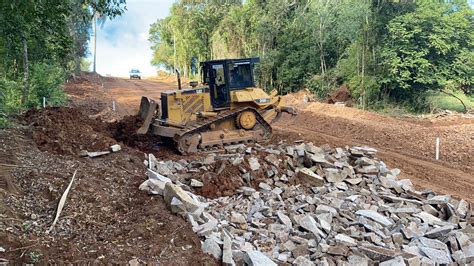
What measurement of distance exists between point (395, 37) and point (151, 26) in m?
60.3

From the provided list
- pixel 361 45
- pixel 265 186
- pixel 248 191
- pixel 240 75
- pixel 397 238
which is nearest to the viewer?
pixel 397 238

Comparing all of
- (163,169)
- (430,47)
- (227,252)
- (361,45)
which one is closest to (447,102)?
(430,47)

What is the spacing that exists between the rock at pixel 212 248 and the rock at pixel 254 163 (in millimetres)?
3685

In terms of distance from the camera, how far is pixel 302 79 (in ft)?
90.8

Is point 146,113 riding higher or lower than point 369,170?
higher

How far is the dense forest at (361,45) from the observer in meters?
20.2

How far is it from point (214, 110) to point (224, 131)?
673 millimetres

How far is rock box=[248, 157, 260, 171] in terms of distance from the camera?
28.8 feet

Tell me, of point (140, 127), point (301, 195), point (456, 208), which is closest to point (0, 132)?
point (140, 127)

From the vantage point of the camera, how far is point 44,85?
16.9 m

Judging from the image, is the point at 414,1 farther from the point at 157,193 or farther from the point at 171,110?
the point at 157,193

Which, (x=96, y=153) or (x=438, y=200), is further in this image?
(x=96, y=153)

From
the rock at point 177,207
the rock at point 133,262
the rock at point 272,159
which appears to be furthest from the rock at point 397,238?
the rock at point 133,262

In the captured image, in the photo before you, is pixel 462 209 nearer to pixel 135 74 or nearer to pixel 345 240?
pixel 345 240
